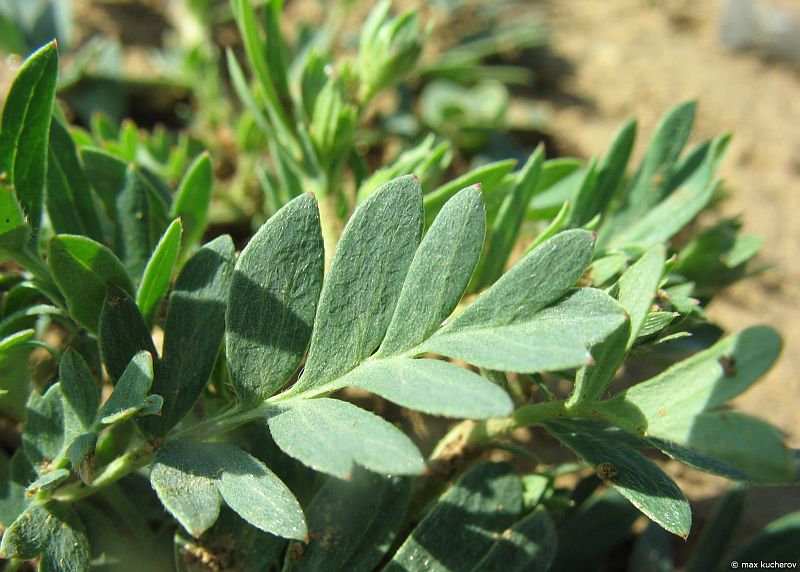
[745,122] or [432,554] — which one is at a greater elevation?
[745,122]

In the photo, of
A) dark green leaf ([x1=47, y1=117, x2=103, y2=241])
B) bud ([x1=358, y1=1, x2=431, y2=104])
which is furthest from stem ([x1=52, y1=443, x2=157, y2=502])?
bud ([x1=358, y1=1, x2=431, y2=104])

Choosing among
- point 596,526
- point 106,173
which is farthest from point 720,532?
point 106,173

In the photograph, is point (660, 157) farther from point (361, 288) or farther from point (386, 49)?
point (361, 288)

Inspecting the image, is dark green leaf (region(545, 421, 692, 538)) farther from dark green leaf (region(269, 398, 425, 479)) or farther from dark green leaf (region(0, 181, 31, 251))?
dark green leaf (region(0, 181, 31, 251))

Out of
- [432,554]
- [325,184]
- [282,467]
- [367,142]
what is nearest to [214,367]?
[282,467]

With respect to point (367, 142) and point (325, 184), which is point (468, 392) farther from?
point (367, 142)

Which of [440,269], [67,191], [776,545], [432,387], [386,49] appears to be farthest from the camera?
[386,49]
